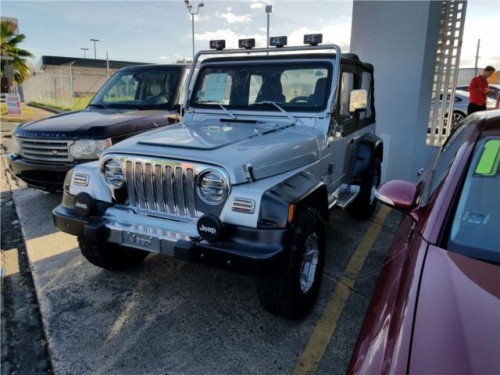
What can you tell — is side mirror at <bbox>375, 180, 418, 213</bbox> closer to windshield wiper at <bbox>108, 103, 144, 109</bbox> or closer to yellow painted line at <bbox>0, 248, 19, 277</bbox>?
yellow painted line at <bbox>0, 248, 19, 277</bbox>

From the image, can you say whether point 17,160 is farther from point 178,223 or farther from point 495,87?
point 495,87

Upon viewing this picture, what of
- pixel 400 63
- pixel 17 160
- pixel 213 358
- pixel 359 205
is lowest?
pixel 213 358

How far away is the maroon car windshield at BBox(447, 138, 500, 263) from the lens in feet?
5.75

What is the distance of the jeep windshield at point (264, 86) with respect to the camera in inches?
146

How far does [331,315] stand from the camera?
3.09 meters

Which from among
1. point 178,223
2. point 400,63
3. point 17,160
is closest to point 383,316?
point 178,223

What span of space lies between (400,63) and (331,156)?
3458 mm

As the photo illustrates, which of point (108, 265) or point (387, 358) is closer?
point (387, 358)

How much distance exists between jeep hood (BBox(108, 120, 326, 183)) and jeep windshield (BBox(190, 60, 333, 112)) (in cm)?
28

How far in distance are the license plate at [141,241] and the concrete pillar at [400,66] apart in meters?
5.10

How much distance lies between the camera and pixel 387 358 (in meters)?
1.35

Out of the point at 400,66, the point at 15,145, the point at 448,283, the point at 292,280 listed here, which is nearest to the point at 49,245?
the point at 15,145

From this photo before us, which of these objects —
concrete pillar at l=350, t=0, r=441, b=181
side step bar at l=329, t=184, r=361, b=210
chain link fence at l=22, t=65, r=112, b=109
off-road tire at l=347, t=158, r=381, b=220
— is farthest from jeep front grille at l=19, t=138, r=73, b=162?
chain link fence at l=22, t=65, r=112, b=109

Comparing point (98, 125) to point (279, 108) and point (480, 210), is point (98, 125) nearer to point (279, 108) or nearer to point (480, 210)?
point (279, 108)
